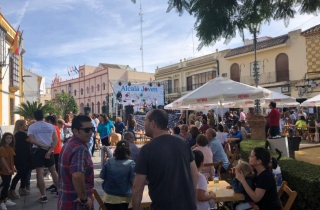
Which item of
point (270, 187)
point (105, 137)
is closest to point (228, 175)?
point (270, 187)

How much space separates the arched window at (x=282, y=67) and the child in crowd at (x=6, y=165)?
77.4 feet

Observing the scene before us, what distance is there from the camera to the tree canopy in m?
4.04

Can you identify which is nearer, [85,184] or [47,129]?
[85,184]

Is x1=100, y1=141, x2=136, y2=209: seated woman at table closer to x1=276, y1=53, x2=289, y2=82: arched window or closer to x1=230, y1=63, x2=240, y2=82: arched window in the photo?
x1=276, y1=53, x2=289, y2=82: arched window

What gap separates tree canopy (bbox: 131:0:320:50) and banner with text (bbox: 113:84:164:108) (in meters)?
18.1

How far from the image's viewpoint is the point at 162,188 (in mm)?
2404

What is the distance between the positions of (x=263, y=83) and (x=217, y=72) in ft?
19.7

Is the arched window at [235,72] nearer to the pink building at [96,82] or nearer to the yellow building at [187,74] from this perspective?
the yellow building at [187,74]

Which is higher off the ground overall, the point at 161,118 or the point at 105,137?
the point at 161,118

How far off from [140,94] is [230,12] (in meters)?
18.8

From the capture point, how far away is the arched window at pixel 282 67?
2520cm

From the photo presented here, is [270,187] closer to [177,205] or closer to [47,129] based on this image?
[177,205]

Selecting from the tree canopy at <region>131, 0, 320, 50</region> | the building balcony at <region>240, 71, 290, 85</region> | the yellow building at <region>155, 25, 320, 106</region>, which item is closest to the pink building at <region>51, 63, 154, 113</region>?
the yellow building at <region>155, 25, 320, 106</region>

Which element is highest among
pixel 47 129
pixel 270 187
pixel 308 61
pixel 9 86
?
pixel 308 61
